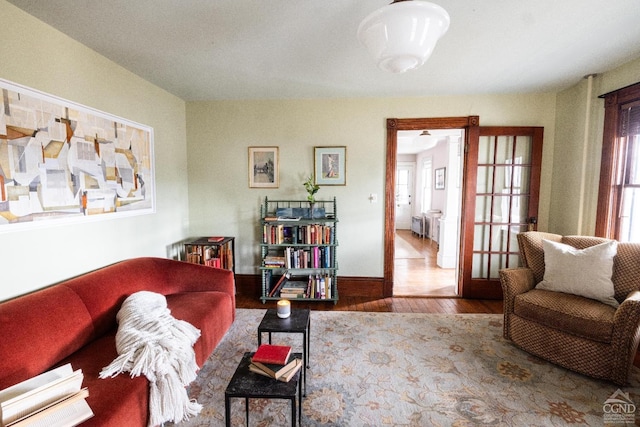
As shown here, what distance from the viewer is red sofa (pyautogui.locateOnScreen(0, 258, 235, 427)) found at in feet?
4.29

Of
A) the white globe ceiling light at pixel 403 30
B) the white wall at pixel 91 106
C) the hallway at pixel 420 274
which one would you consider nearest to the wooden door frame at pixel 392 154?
the hallway at pixel 420 274

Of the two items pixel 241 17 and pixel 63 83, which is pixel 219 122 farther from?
pixel 241 17

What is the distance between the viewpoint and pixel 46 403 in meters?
1.11

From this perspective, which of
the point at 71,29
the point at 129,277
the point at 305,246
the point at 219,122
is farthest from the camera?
the point at 219,122

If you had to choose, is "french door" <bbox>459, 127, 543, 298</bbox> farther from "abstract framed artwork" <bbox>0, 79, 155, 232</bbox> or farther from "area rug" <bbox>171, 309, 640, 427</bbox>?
"abstract framed artwork" <bbox>0, 79, 155, 232</bbox>

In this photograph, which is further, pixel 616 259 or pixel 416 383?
pixel 616 259

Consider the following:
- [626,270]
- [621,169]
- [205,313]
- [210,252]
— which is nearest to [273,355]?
[205,313]

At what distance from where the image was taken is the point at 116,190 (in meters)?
2.45

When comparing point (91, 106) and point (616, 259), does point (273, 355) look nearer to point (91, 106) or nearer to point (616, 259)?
point (91, 106)

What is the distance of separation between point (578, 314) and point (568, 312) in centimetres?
5

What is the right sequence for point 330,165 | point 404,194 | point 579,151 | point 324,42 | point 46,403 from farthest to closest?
point 404,194
point 330,165
point 579,151
point 324,42
point 46,403

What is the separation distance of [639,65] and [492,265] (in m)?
2.31

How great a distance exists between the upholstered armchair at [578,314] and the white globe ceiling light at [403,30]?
2081 mm

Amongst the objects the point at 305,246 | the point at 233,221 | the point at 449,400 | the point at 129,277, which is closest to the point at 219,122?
the point at 233,221
